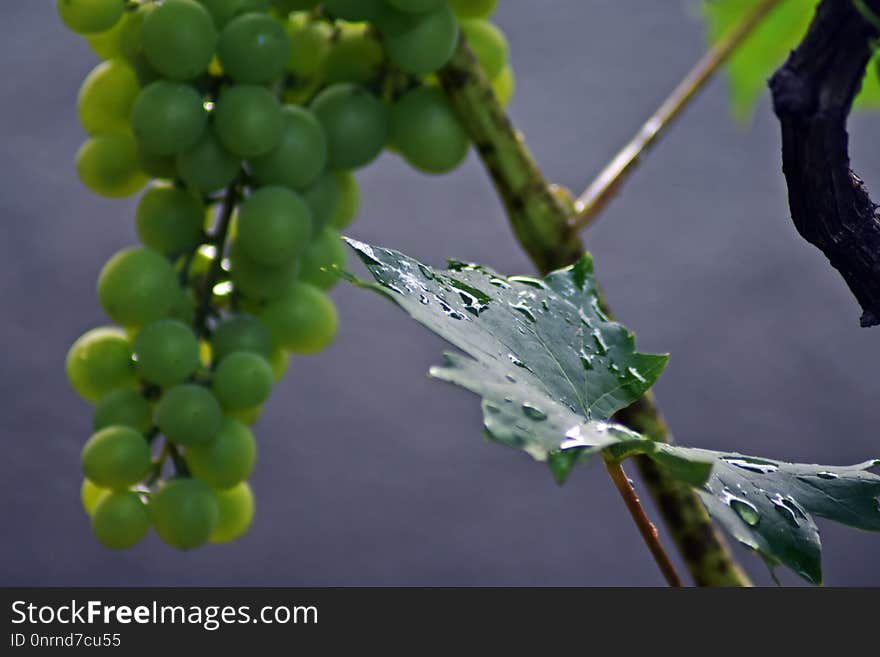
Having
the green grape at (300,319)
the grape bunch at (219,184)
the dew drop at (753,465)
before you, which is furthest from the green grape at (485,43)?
the dew drop at (753,465)

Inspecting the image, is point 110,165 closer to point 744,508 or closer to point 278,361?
point 278,361

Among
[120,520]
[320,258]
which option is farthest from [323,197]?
[120,520]

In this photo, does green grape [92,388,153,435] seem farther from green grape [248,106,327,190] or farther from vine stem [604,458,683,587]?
vine stem [604,458,683,587]

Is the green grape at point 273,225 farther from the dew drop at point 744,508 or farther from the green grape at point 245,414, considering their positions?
the dew drop at point 744,508

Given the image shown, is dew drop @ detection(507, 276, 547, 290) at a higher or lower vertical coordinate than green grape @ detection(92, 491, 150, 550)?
higher

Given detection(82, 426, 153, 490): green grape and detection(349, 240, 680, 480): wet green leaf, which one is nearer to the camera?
detection(349, 240, 680, 480): wet green leaf

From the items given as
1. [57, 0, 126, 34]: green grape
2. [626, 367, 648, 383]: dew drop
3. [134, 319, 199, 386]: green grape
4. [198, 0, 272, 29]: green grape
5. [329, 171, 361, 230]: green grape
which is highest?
[57, 0, 126, 34]: green grape

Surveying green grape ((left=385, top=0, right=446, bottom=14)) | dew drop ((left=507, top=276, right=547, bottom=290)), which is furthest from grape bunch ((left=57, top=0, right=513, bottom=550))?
dew drop ((left=507, top=276, right=547, bottom=290))
